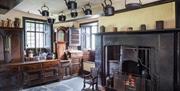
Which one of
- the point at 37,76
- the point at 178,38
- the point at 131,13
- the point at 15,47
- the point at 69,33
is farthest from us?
the point at 69,33

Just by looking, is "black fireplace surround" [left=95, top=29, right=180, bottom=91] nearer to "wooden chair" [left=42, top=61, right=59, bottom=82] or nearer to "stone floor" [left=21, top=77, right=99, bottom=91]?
"stone floor" [left=21, top=77, right=99, bottom=91]

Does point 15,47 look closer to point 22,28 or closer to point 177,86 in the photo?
point 22,28

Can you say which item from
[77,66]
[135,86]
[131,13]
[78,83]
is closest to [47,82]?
[78,83]

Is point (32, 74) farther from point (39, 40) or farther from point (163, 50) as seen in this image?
point (163, 50)

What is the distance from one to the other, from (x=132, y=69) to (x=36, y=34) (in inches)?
146

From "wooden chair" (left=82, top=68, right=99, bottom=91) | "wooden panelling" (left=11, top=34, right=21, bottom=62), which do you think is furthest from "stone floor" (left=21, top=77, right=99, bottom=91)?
"wooden panelling" (left=11, top=34, right=21, bottom=62)

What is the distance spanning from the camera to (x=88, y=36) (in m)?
7.16

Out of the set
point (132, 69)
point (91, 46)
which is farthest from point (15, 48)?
→ point (132, 69)

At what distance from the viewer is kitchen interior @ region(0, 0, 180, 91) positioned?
349 cm

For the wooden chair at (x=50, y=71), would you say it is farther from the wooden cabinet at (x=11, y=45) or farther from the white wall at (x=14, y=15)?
the white wall at (x=14, y=15)

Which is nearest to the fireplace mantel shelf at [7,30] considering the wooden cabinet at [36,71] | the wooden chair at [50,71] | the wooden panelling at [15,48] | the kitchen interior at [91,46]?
the kitchen interior at [91,46]

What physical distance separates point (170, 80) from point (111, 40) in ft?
6.24

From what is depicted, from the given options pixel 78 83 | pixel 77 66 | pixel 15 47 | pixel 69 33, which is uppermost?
pixel 69 33

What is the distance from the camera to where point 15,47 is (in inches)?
201
